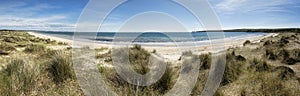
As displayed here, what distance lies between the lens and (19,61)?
646 centimetres

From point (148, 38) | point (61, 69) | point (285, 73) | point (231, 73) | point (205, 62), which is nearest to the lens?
point (61, 69)

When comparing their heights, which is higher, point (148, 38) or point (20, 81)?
point (20, 81)

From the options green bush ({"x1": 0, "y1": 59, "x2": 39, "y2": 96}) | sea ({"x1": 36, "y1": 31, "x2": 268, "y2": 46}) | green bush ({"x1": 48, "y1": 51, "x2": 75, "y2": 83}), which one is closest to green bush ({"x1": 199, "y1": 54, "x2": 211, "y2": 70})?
green bush ({"x1": 48, "y1": 51, "x2": 75, "y2": 83})

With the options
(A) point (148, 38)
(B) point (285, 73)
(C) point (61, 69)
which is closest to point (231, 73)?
(B) point (285, 73)

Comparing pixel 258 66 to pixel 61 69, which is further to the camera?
pixel 258 66

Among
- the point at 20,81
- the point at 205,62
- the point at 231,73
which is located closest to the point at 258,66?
→ the point at 205,62

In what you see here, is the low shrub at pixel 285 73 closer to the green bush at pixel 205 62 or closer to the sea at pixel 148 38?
the green bush at pixel 205 62

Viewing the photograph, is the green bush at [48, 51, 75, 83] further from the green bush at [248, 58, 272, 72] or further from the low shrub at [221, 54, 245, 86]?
the green bush at [248, 58, 272, 72]

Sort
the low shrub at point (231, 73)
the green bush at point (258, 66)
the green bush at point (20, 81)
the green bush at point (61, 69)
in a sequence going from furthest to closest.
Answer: the green bush at point (258, 66) < the low shrub at point (231, 73) < the green bush at point (61, 69) < the green bush at point (20, 81)

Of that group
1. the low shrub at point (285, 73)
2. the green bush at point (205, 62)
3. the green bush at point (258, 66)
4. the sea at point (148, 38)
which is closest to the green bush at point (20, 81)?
the green bush at point (205, 62)

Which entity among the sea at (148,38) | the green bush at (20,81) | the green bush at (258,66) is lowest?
the sea at (148,38)

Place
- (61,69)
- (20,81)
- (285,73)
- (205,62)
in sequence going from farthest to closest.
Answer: (205,62) → (285,73) → (61,69) → (20,81)

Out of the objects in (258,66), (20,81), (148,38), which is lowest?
(148,38)

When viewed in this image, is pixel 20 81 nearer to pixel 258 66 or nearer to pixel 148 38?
pixel 258 66
